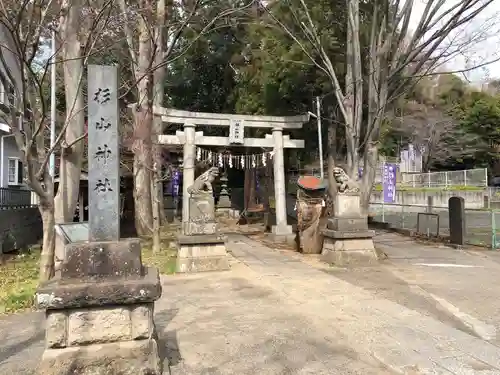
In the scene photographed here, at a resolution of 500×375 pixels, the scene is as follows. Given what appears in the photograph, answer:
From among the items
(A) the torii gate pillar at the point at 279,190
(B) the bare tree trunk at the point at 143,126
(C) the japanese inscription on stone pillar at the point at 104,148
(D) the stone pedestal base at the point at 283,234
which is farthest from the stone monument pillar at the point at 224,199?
(C) the japanese inscription on stone pillar at the point at 104,148

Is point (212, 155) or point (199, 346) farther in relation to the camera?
point (212, 155)

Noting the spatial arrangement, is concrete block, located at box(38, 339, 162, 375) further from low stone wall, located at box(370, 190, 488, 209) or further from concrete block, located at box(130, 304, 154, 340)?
low stone wall, located at box(370, 190, 488, 209)

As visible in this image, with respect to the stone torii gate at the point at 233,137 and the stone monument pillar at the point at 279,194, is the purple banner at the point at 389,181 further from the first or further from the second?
the stone monument pillar at the point at 279,194

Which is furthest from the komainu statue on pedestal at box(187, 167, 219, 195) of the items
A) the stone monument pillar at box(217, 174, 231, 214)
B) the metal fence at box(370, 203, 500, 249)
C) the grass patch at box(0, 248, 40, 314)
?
the stone monument pillar at box(217, 174, 231, 214)

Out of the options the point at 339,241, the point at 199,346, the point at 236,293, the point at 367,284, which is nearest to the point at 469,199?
the point at 339,241

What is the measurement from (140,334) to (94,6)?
6034 millimetres

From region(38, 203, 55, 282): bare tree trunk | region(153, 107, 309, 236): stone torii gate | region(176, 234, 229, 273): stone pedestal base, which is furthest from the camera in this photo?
region(153, 107, 309, 236): stone torii gate

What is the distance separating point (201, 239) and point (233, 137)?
7.05 meters

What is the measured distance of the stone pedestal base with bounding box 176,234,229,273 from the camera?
355 inches

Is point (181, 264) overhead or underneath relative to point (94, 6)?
underneath

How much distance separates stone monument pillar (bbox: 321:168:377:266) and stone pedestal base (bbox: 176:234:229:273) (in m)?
2.64

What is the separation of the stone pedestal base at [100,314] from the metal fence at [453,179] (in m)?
33.0

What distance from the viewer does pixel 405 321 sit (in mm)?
5266

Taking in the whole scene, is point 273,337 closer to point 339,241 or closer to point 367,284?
point 367,284
